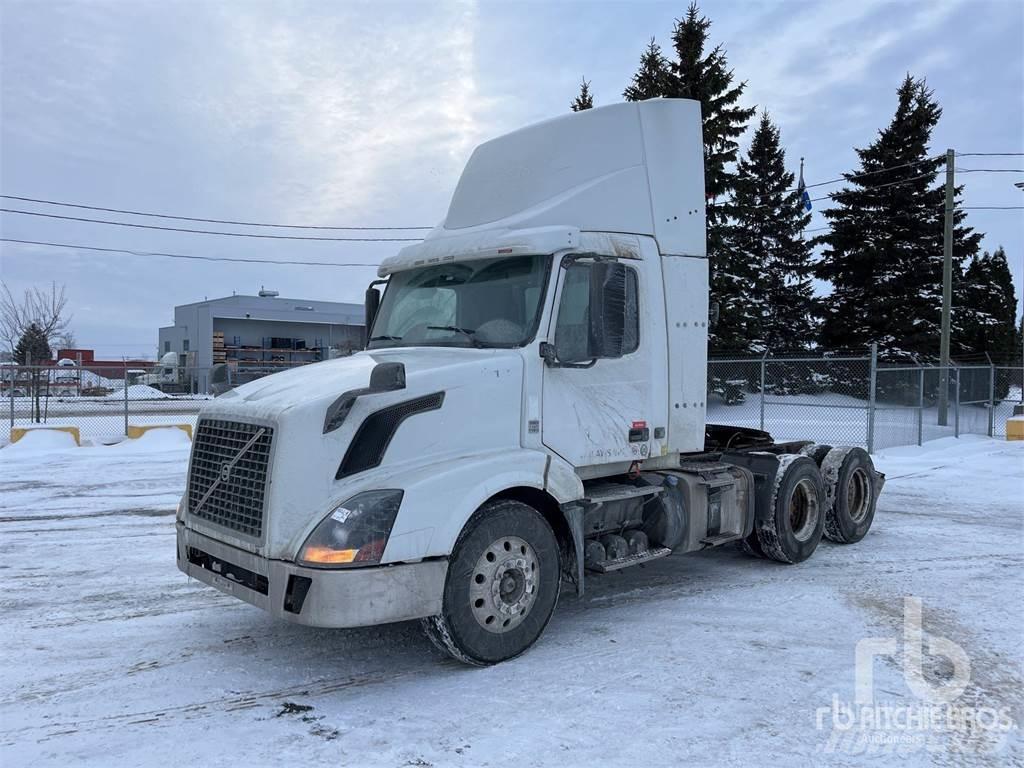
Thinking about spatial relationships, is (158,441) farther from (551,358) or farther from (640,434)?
(551,358)

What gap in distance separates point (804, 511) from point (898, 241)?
90.3ft

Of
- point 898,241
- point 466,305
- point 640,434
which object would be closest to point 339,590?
point 466,305

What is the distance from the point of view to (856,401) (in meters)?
25.2

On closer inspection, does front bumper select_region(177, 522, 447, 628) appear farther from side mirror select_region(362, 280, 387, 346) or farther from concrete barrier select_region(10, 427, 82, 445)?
concrete barrier select_region(10, 427, 82, 445)

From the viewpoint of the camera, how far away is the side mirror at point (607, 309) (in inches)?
203

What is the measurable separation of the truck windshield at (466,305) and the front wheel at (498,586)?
119 centimetres

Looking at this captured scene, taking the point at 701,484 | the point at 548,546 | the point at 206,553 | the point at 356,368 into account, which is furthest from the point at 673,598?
the point at 206,553

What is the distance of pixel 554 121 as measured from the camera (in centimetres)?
627

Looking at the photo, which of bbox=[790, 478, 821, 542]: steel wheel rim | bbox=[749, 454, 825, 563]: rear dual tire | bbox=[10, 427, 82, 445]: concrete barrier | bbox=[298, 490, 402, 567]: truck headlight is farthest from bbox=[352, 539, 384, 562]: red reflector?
bbox=[10, 427, 82, 445]: concrete barrier

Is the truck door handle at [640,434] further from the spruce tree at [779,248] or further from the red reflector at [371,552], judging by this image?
the spruce tree at [779,248]

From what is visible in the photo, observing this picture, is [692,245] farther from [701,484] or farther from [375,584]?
[375,584]

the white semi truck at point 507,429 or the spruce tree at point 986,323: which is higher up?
the spruce tree at point 986,323

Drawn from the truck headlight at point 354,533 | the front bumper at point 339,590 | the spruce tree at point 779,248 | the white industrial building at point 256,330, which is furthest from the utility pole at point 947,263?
the white industrial building at point 256,330

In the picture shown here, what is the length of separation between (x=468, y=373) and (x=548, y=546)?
1268 mm
